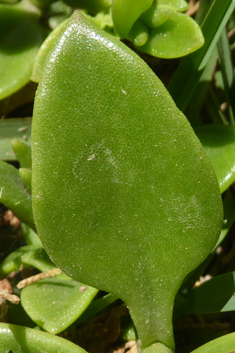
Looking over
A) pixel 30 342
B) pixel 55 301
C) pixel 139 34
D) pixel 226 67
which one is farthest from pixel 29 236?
pixel 226 67

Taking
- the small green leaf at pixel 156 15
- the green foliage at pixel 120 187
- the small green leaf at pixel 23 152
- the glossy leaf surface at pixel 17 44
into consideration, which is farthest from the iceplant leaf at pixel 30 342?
the small green leaf at pixel 156 15

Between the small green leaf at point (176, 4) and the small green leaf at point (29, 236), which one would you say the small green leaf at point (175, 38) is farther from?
the small green leaf at point (29, 236)

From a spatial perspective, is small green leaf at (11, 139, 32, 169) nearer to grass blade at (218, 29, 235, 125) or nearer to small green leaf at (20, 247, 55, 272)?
small green leaf at (20, 247, 55, 272)

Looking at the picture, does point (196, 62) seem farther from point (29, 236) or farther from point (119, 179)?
point (29, 236)

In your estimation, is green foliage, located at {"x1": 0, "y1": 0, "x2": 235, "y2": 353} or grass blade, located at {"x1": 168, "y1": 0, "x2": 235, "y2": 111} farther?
grass blade, located at {"x1": 168, "y1": 0, "x2": 235, "y2": 111}

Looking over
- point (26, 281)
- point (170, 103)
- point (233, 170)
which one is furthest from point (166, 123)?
point (26, 281)

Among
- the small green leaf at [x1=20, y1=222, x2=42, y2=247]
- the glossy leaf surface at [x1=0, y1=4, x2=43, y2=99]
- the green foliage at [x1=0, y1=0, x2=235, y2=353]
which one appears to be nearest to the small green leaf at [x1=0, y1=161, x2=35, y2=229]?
the green foliage at [x1=0, y1=0, x2=235, y2=353]

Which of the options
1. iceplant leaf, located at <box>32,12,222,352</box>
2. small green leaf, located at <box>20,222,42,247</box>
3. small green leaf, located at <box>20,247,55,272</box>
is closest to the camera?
iceplant leaf, located at <box>32,12,222,352</box>

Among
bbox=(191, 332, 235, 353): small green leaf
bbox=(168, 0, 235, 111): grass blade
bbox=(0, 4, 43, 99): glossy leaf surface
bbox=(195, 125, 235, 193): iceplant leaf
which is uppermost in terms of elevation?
bbox=(168, 0, 235, 111): grass blade
